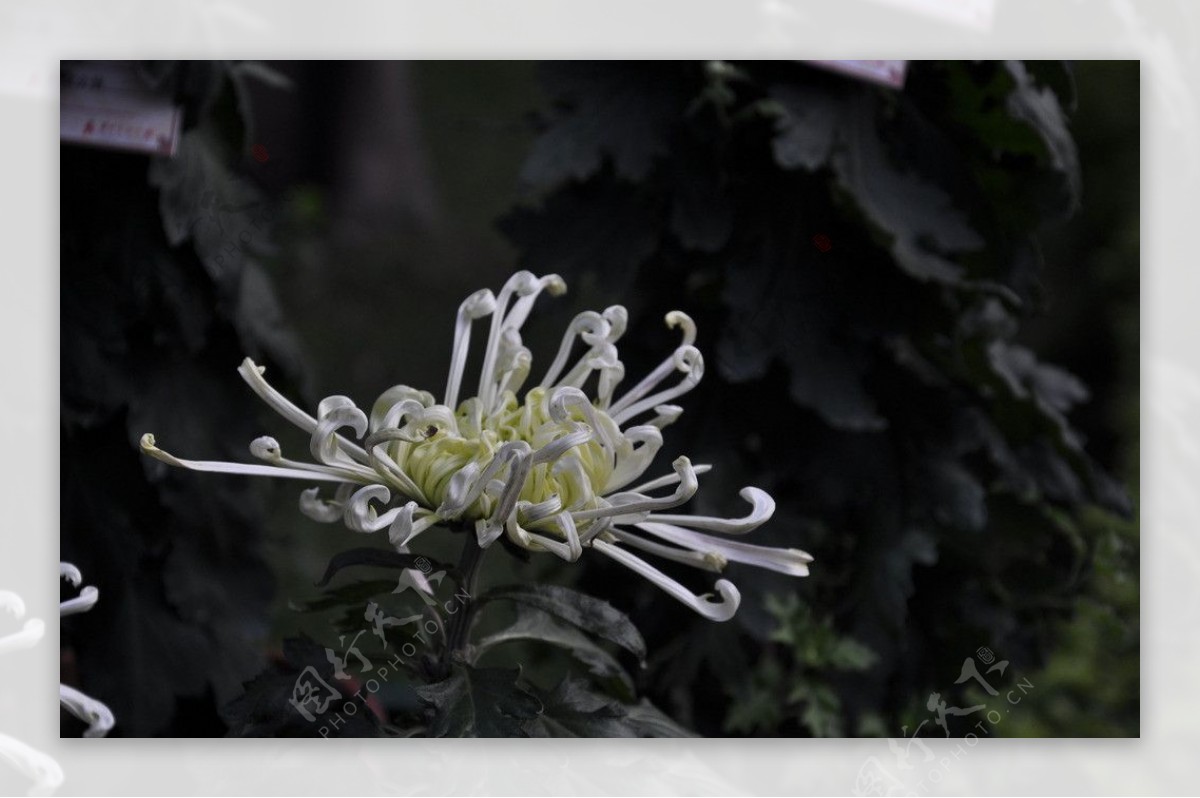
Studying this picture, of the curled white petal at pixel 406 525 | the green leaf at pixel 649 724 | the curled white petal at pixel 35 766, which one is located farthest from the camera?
the curled white petal at pixel 35 766

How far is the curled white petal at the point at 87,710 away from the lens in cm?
82

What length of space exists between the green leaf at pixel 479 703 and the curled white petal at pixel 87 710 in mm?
240

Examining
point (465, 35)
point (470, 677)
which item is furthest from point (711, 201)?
point (470, 677)

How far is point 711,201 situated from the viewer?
3.59 ft

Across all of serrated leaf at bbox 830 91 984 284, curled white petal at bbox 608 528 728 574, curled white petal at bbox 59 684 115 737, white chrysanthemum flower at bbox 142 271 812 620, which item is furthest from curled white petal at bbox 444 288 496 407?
serrated leaf at bbox 830 91 984 284

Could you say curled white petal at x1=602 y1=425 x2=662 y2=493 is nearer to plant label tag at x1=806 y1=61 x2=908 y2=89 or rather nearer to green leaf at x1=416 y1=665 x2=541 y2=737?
green leaf at x1=416 y1=665 x2=541 y2=737

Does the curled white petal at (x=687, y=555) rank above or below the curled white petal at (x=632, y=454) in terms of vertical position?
below

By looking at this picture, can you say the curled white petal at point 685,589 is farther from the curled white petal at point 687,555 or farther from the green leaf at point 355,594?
the green leaf at point 355,594

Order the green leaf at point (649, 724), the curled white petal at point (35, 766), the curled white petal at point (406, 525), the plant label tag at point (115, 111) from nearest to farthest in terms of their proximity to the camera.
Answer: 1. the curled white petal at point (406, 525)
2. the green leaf at point (649, 724)
3. the curled white petal at point (35, 766)
4. the plant label tag at point (115, 111)

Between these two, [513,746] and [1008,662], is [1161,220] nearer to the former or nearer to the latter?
[1008,662]

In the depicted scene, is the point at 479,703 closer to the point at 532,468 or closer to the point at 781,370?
the point at 532,468

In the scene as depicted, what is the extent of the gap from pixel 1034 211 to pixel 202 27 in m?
0.70

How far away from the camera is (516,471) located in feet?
2.08

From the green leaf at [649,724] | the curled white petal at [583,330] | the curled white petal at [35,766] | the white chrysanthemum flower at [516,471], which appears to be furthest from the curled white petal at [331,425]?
the curled white petal at [35,766]
